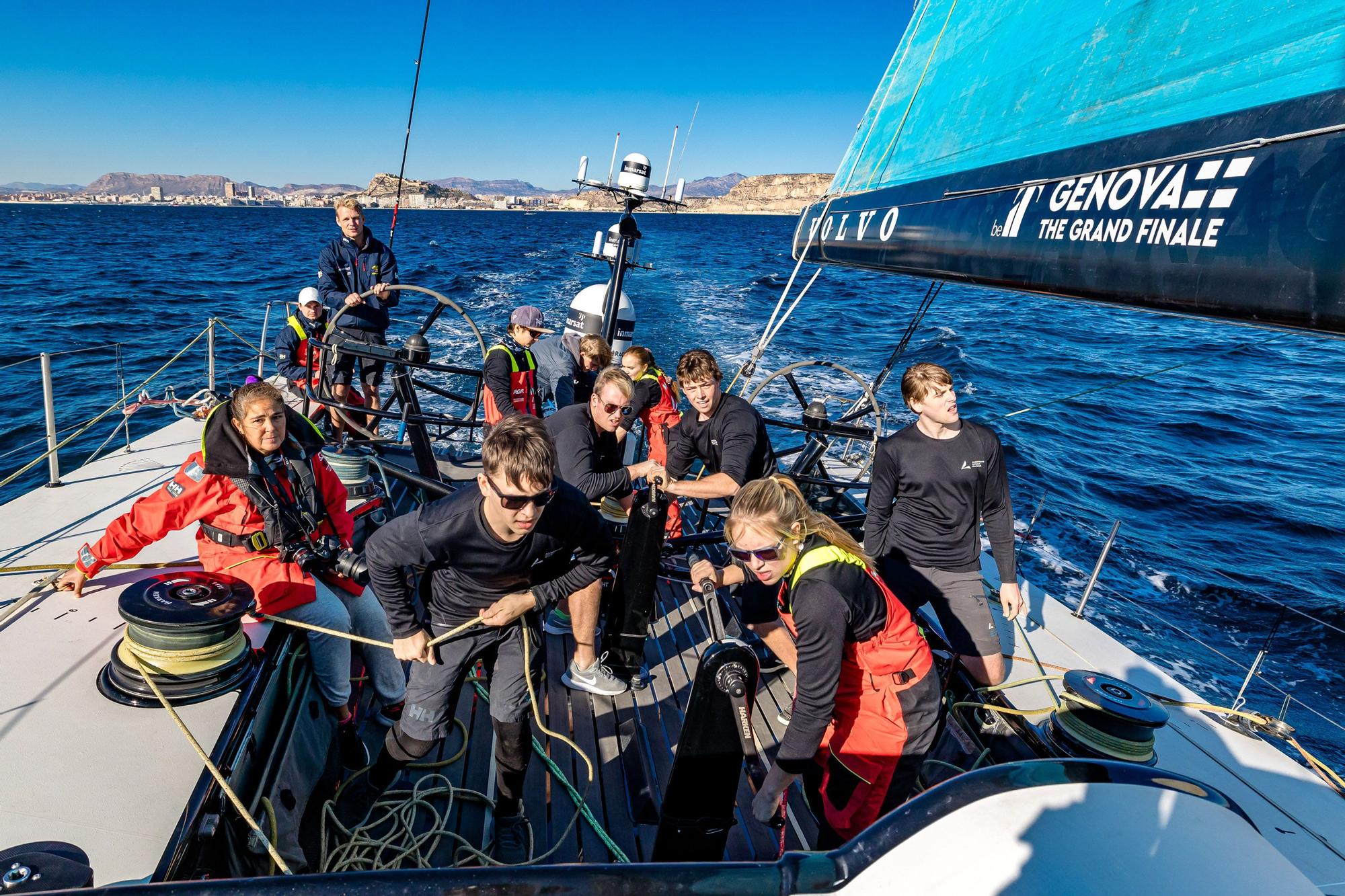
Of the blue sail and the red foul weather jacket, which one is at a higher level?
Answer: the blue sail

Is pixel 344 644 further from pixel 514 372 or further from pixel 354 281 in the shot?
pixel 354 281

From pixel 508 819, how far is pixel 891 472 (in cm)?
220

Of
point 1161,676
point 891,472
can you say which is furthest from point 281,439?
point 1161,676

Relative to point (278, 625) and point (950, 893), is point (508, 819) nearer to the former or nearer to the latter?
point (278, 625)

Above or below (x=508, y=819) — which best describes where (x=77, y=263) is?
below

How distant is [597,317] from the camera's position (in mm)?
7395

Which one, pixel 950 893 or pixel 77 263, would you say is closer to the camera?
pixel 950 893

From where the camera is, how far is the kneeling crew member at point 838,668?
6.76 feet

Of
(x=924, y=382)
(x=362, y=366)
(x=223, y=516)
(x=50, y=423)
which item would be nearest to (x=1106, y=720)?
(x=924, y=382)

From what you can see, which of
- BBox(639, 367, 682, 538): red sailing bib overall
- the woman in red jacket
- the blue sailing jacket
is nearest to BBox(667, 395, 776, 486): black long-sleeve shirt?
the woman in red jacket

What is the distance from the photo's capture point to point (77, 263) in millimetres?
29828

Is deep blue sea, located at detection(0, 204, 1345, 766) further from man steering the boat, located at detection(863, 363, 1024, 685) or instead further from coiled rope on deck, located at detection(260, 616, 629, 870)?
coiled rope on deck, located at detection(260, 616, 629, 870)

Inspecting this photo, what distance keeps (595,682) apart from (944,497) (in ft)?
6.41

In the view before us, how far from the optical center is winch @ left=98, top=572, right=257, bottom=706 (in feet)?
6.91
